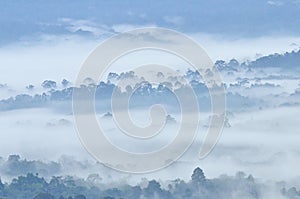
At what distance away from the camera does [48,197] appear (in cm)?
3384

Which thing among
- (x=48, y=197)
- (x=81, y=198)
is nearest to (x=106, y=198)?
(x=81, y=198)

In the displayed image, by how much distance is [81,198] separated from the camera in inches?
1240

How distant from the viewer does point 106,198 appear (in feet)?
106

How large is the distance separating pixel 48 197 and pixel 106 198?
15.9 ft

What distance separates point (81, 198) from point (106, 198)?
1856mm

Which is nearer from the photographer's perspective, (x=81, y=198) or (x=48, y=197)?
(x=81, y=198)

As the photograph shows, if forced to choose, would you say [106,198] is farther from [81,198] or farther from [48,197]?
[48,197]

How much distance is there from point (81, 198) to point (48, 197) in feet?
12.3
